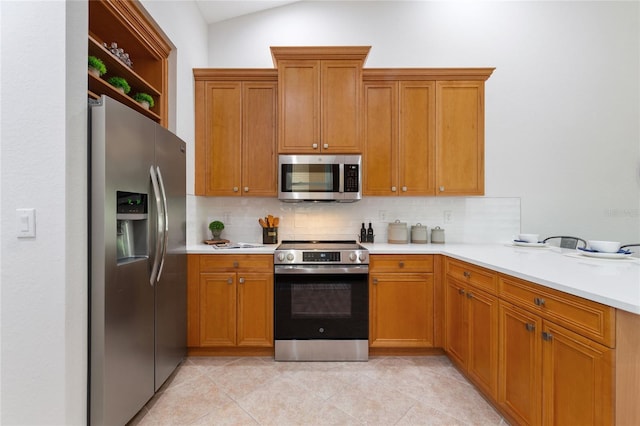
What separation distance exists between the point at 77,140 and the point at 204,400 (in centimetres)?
173

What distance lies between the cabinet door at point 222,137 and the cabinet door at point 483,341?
2282 millimetres

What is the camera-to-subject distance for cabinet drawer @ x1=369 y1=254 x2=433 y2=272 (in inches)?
96.3

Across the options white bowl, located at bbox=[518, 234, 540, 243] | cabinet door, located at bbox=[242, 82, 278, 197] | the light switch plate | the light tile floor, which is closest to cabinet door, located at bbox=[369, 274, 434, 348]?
the light tile floor

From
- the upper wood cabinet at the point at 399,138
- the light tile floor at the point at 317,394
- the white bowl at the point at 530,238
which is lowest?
the light tile floor at the point at 317,394

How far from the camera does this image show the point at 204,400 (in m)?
1.89

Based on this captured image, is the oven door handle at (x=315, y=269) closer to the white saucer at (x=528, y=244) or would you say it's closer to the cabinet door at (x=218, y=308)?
the cabinet door at (x=218, y=308)

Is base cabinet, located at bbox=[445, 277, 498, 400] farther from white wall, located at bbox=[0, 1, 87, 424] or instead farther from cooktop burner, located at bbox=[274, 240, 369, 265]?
white wall, located at bbox=[0, 1, 87, 424]

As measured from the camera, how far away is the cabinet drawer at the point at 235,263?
7.94 feet

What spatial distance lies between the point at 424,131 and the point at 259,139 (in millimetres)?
1639

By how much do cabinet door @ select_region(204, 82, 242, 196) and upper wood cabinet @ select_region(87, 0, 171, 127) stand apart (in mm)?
460

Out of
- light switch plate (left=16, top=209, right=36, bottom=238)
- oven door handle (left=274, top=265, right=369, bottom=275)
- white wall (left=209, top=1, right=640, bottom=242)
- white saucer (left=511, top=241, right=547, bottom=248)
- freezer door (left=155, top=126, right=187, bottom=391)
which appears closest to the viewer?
light switch plate (left=16, top=209, right=36, bottom=238)

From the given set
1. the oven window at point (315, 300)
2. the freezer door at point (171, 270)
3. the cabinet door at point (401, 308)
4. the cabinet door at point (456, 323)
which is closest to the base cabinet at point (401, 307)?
the cabinet door at point (401, 308)

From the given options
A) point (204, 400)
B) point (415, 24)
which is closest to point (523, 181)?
point (415, 24)

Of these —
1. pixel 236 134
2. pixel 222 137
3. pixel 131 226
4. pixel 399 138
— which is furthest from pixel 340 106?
pixel 131 226
